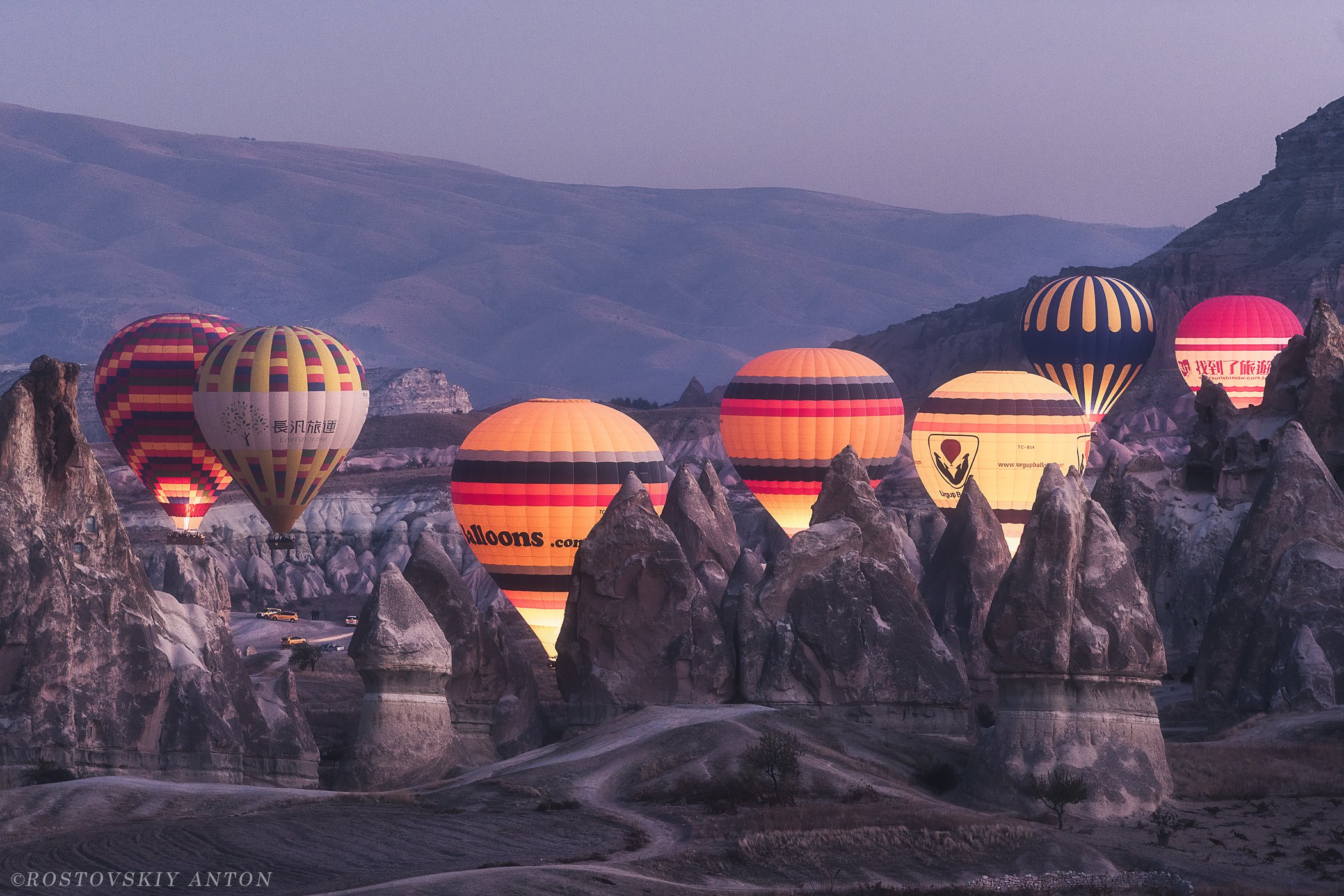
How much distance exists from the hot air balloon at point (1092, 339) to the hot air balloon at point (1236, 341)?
462 inches

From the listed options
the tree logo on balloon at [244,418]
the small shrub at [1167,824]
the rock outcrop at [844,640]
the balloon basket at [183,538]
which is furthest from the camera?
the balloon basket at [183,538]

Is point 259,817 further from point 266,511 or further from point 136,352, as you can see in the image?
point 136,352

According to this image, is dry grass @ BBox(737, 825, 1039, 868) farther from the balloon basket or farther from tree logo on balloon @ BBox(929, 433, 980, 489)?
the balloon basket

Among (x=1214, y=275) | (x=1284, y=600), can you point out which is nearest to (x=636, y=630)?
(x=1284, y=600)

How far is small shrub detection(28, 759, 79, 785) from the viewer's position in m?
35.9

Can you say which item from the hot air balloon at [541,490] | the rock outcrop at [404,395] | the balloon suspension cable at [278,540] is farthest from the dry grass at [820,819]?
the rock outcrop at [404,395]

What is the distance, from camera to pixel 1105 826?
3203 centimetres

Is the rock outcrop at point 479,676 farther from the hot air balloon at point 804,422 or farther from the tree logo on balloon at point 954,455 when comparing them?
the tree logo on balloon at point 954,455

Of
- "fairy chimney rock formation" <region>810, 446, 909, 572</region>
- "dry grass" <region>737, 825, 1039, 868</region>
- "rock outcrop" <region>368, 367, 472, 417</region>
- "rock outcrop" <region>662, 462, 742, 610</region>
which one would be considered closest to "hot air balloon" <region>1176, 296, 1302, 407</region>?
"rock outcrop" <region>662, 462, 742, 610</region>

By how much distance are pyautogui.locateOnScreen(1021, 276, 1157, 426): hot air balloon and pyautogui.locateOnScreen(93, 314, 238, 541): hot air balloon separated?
33.4 m

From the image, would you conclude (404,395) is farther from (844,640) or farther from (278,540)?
(844,640)

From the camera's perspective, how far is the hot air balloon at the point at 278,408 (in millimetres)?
64750

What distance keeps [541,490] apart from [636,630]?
11510 millimetres

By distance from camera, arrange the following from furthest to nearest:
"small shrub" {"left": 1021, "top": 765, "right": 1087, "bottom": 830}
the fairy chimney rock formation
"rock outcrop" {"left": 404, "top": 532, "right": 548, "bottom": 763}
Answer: "rock outcrop" {"left": 404, "top": 532, "right": 548, "bottom": 763}
the fairy chimney rock formation
"small shrub" {"left": 1021, "top": 765, "right": 1087, "bottom": 830}
